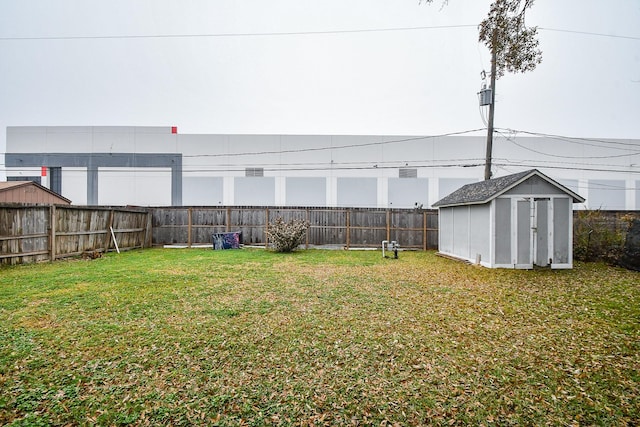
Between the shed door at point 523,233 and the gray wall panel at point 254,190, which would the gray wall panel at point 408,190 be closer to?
the gray wall panel at point 254,190

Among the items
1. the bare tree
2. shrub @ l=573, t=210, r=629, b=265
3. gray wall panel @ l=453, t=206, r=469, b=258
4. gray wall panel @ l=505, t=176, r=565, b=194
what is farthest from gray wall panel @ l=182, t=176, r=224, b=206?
shrub @ l=573, t=210, r=629, b=265

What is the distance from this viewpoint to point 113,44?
44.3 feet

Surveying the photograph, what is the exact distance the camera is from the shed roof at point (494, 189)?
8.68 m

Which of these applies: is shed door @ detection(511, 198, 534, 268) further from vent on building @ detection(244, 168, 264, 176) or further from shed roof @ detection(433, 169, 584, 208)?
vent on building @ detection(244, 168, 264, 176)

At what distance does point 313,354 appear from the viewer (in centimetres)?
317

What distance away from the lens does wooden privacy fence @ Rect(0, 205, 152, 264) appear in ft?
25.6

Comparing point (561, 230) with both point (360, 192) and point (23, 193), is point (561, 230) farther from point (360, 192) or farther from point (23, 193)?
point (23, 193)

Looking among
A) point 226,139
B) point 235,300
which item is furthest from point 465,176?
point 235,300

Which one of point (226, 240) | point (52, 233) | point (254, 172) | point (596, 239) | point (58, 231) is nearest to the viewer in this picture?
point (52, 233)

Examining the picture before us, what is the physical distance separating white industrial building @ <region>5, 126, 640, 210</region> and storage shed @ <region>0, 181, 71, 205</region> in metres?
6.57

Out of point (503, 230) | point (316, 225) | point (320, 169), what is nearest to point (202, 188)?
point (320, 169)

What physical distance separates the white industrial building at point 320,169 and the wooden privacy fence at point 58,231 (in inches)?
318

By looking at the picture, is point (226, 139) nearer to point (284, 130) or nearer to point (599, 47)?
point (284, 130)

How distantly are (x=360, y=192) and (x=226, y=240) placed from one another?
10.0 meters
